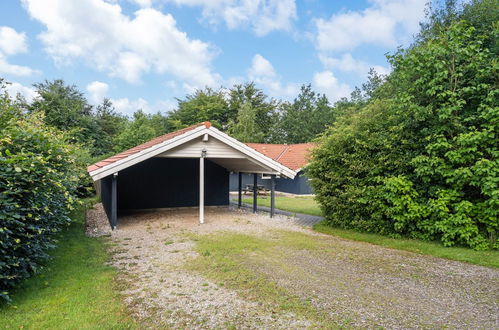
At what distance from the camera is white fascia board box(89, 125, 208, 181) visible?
8.20 m

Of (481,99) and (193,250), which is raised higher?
(481,99)

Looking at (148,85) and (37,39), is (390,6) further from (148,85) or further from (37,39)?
(148,85)

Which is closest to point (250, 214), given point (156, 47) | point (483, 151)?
point (483, 151)

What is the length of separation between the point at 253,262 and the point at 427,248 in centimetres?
403

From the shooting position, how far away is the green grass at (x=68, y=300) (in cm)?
346

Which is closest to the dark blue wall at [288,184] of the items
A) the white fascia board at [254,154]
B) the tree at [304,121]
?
the white fascia board at [254,154]

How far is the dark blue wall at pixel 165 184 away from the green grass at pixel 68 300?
22.8 ft

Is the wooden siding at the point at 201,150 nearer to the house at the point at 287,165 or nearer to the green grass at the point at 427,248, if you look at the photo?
the green grass at the point at 427,248

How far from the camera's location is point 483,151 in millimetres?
6691

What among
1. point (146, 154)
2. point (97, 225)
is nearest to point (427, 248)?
point (146, 154)

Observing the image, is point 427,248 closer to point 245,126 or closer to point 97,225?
point 97,225

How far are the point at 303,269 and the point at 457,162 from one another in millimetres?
4150

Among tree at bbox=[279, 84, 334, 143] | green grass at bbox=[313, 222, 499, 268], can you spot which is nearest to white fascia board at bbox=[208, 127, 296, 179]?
green grass at bbox=[313, 222, 499, 268]

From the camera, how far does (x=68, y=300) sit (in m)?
4.03
